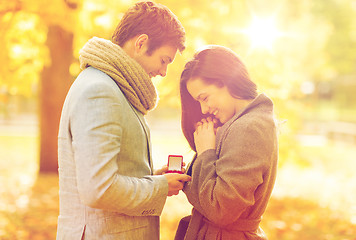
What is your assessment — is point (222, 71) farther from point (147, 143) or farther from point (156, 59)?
point (147, 143)

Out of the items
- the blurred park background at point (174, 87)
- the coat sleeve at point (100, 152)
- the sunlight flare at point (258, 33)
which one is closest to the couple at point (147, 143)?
the coat sleeve at point (100, 152)

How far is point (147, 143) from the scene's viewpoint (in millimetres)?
2086

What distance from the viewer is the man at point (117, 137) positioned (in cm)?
170

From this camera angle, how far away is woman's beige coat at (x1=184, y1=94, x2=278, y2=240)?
78.4 inches

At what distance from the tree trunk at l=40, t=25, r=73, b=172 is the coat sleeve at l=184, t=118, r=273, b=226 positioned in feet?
21.7

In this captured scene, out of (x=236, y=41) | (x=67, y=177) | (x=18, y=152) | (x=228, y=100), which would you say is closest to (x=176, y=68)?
(x=236, y=41)

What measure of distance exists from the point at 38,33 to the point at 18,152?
6731 millimetres

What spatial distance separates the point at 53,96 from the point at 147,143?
6.76 meters

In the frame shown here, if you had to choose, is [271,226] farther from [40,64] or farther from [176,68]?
[40,64]

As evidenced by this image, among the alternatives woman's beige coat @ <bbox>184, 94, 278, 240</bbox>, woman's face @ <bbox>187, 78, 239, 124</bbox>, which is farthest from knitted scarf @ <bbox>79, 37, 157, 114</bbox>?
woman's beige coat @ <bbox>184, 94, 278, 240</bbox>

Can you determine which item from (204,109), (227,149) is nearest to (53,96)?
(204,109)

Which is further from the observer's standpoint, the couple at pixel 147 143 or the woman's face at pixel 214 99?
the woman's face at pixel 214 99

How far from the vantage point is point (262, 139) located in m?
2.04

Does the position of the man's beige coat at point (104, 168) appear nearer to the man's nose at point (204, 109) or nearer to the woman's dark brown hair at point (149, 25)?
the woman's dark brown hair at point (149, 25)
